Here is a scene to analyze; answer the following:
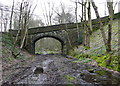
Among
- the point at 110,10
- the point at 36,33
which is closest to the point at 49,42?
the point at 36,33

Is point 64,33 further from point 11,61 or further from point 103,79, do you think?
point 103,79

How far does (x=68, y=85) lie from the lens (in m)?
3.32

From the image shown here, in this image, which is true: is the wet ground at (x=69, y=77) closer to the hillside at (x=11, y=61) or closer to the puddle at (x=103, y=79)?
the puddle at (x=103, y=79)

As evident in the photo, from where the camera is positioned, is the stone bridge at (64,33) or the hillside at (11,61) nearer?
the hillside at (11,61)

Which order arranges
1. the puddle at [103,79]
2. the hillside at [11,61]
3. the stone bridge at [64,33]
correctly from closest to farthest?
the puddle at [103,79] → the hillside at [11,61] → the stone bridge at [64,33]

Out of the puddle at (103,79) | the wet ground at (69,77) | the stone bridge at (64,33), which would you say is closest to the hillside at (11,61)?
the wet ground at (69,77)

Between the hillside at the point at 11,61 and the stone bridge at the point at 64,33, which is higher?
the stone bridge at the point at 64,33

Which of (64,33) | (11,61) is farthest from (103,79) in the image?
(64,33)

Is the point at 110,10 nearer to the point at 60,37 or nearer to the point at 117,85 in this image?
the point at 117,85

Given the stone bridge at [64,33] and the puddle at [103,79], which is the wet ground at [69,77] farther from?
the stone bridge at [64,33]

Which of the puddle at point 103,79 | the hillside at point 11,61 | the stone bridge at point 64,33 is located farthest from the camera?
the stone bridge at point 64,33

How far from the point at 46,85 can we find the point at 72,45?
13865 millimetres

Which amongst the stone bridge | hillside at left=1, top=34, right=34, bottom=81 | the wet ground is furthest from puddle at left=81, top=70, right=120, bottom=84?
the stone bridge

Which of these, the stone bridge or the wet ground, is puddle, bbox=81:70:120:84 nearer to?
the wet ground
